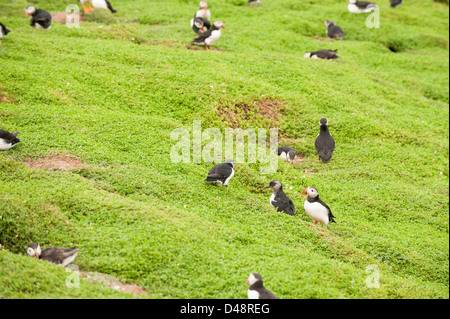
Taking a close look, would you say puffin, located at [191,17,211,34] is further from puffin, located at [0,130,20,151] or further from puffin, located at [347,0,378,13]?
puffin, located at [0,130,20,151]

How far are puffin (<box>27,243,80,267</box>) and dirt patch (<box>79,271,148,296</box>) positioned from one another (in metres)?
0.35

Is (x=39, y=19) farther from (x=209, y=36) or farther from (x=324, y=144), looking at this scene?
(x=324, y=144)

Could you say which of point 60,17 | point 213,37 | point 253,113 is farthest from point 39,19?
point 253,113

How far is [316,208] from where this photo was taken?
12039 millimetres

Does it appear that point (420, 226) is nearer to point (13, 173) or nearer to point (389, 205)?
point (389, 205)

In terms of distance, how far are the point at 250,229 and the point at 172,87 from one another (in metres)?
7.70

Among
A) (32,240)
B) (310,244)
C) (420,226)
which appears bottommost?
(420,226)

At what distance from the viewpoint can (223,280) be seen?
919cm

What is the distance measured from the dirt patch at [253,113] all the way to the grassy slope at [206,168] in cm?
24

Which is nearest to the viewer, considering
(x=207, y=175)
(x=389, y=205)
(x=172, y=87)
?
(x=207, y=175)

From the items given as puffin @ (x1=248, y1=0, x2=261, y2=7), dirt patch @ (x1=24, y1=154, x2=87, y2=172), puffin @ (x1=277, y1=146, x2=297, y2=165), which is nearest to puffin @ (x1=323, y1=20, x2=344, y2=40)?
puffin @ (x1=248, y1=0, x2=261, y2=7)

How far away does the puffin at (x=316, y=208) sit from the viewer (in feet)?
39.4

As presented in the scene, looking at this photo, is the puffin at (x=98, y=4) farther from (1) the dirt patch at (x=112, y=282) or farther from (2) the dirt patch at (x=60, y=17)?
(1) the dirt patch at (x=112, y=282)
